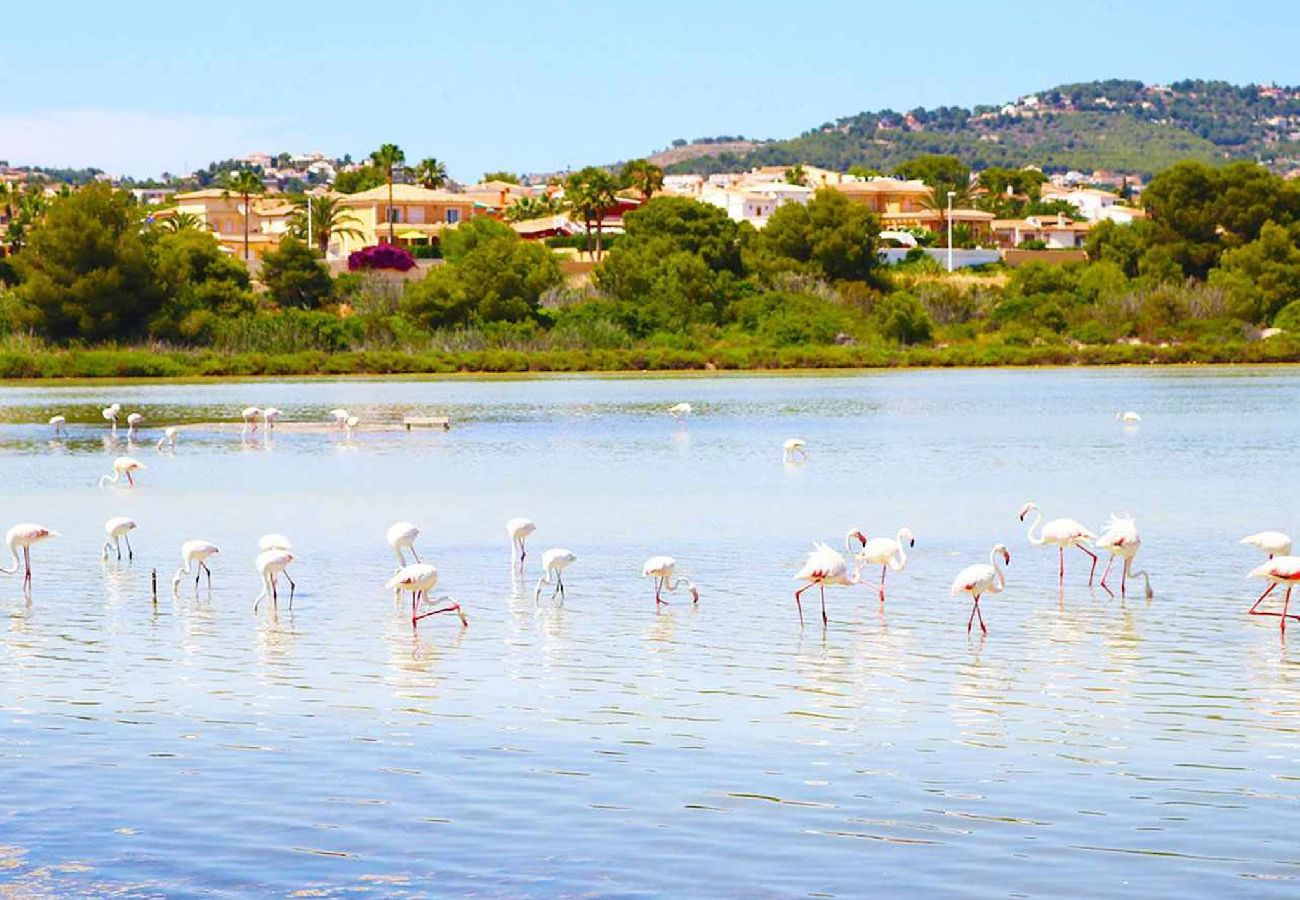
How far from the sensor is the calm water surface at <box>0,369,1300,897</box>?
8.89 metres

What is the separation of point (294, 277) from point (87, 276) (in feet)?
41.4

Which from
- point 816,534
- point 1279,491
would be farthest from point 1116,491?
Answer: point 816,534

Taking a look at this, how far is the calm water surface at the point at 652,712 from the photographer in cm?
889

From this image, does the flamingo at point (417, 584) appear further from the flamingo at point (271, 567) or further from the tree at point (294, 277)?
the tree at point (294, 277)

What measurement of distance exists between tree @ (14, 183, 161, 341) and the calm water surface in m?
47.0

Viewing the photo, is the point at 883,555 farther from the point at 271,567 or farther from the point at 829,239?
the point at 829,239

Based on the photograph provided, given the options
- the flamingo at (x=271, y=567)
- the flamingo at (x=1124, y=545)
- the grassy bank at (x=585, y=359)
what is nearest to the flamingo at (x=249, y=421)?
the flamingo at (x=271, y=567)

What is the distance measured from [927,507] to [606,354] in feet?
153

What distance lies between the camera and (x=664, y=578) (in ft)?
54.7

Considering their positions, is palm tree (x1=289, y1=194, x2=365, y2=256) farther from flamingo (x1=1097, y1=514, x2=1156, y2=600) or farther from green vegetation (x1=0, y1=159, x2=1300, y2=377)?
flamingo (x1=1097, y1=514, x2=1156, y2=600)

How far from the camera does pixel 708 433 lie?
4147 cm

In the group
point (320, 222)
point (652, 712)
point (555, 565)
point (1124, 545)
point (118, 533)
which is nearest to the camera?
point (652, 712)

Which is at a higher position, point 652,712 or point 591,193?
point 591,193

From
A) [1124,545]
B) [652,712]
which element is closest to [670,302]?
[1124,545]
